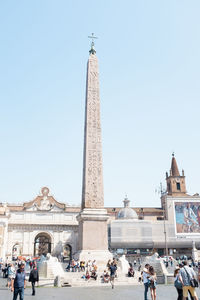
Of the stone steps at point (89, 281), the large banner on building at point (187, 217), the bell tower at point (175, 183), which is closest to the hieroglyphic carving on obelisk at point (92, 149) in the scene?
the stone steps at point (89, 281)

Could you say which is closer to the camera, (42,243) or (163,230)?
(163,230)

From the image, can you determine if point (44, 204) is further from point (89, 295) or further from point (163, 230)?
point (89, 295)

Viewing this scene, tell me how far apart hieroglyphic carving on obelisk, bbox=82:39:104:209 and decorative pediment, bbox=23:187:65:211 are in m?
24.2

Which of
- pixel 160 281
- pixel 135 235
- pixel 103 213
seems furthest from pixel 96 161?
pixel 135 235

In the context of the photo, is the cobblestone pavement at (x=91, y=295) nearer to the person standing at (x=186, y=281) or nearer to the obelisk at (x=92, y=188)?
the person standing at (x=186, y=281)

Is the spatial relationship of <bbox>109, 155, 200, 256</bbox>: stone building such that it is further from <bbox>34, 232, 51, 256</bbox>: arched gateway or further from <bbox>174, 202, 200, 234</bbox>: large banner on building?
<bbox>34, 232, 51, 256</bbox>: arched gateway

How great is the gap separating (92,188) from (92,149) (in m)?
2.21

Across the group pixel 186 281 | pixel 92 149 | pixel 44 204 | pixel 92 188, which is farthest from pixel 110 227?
pixel 186 281

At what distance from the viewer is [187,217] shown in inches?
1724

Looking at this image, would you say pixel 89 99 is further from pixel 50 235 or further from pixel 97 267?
pixel 50 235

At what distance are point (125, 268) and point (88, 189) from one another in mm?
4709

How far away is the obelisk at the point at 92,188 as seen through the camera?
1422 cm

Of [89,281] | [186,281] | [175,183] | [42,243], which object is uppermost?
[175,183]

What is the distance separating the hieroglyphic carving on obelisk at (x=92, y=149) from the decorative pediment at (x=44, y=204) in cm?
2421
